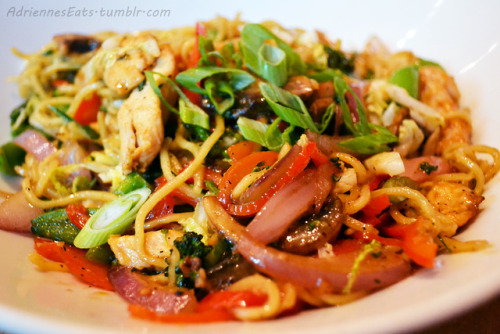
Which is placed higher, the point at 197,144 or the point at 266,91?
the point at 266,91

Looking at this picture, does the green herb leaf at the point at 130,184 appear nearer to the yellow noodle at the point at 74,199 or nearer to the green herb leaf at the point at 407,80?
the yellow noodle at the point at 74,199

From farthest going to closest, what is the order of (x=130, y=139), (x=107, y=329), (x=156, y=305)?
(x=130, y=139)
(x=156, y=305)
(x=107, y=329)

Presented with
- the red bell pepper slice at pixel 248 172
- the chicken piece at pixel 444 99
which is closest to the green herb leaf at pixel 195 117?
the red bell pepper slice at pixel 248 172

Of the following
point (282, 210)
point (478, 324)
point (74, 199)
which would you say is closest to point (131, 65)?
point (74, 199)

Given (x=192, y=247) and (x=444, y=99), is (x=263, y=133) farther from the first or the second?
(x=444, y=99)

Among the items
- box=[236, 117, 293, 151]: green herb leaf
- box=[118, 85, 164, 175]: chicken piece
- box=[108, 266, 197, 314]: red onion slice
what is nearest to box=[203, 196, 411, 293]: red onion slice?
box=[108, 266, 197, 314]: red onion slice

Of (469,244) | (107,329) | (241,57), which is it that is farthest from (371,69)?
(107,329)

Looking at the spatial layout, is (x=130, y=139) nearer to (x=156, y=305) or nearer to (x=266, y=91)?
(x=266, y=91)
